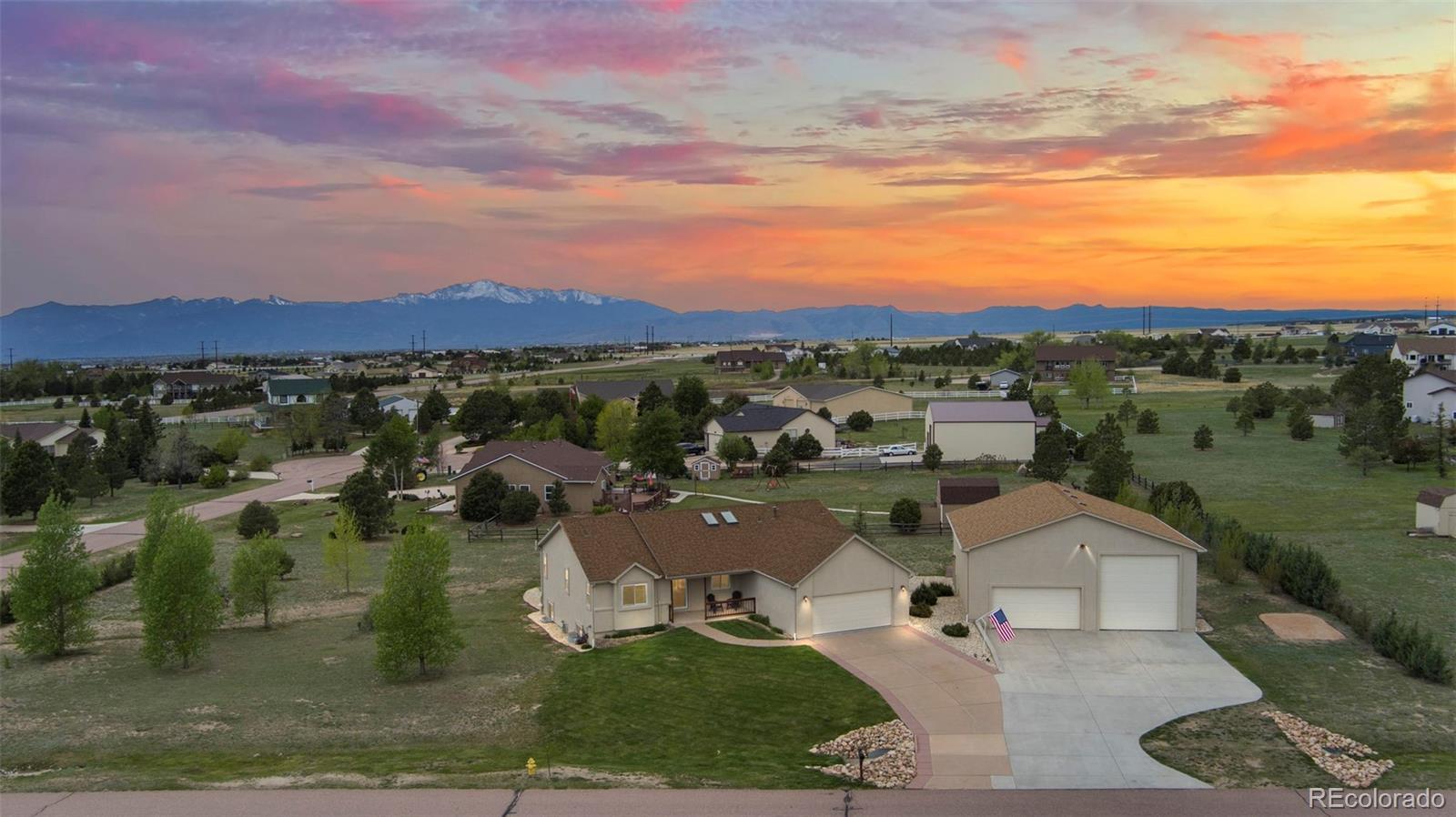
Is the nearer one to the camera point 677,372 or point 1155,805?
point 1155,805

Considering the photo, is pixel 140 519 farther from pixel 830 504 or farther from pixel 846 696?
pixel 846 696

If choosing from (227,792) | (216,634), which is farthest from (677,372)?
(227,792)

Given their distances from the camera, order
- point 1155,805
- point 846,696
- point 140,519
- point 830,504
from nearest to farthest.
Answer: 1. point 1155,805
2. point 846,696
3. point 830,504
4. point 140,519

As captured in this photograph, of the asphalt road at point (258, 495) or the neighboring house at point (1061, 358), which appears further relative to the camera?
the neighboring house at point (1061, 358)

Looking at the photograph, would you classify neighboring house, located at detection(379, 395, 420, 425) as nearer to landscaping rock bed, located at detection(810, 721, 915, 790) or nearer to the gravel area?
the gravel area

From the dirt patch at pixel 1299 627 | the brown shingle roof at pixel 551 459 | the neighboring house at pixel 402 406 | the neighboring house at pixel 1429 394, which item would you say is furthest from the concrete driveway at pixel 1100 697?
the neighboring house at pixel 402 406

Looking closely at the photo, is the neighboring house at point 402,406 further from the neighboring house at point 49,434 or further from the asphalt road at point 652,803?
the asphalt road at point 652,803

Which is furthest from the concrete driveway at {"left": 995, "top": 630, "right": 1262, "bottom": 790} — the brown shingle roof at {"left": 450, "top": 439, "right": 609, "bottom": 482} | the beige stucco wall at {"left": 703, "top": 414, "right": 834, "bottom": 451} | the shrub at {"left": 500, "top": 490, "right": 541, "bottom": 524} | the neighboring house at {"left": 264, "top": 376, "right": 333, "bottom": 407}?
the neighboring house at {"left": 264, "top": 376, "right": 333, "bottom": 407}
